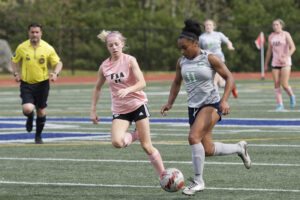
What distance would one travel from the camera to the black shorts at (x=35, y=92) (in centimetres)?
1352

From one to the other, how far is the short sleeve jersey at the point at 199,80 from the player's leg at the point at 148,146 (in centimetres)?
56

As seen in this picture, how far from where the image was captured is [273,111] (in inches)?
765

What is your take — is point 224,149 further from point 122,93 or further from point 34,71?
point 34,71

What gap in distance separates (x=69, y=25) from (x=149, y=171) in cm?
4131

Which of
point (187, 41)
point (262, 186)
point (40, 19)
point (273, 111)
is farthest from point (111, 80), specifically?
point (40, 19)

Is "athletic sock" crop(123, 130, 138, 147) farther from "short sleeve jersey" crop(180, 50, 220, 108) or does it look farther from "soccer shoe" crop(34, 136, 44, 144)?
"soccer shoe" crop(34, 136, 44, 144)

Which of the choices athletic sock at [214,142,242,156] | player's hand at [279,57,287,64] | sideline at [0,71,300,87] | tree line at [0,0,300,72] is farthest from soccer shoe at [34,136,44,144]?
tree line at [0,0,300,72]

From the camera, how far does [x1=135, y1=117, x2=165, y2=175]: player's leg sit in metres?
8.87

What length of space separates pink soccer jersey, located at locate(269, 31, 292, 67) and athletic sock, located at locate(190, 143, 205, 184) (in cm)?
1081

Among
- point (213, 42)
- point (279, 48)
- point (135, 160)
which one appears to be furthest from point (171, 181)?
point (213, 42)

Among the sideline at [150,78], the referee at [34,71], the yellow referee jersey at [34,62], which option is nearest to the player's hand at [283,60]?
the referee at [34,71]

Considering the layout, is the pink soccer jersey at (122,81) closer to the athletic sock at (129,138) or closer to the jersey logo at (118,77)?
the jersey logo at (118,77)

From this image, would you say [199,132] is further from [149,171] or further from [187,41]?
[149,171]

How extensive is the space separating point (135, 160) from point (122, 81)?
2280mm
